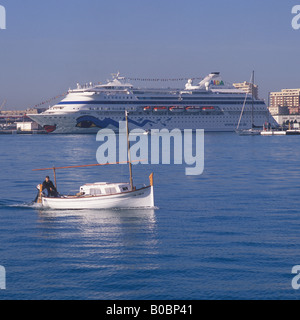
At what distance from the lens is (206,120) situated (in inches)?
6265

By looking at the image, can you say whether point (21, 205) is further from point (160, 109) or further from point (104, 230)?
point (160, 109)

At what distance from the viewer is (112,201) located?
31047mm

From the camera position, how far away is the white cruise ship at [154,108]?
14562 cm

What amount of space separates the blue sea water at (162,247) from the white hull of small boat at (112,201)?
1.66 feet

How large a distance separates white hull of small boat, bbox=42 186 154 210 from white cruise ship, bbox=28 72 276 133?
4475 inches

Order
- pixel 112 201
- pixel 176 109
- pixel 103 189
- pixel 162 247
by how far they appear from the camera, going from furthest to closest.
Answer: pixel 176 109
pixel 103 189
pixel 112 201
pixel 162 247

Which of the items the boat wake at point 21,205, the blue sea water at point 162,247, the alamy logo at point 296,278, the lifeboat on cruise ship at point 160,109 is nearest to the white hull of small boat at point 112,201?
the blue sea water at point 162,247

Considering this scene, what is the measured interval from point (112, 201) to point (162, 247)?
8.26m

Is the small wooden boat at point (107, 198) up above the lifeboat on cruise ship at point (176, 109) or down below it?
below

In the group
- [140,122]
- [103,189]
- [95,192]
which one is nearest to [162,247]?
[103,189]

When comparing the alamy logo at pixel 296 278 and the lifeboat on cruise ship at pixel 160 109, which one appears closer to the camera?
the alamy logo at pixel 296 278

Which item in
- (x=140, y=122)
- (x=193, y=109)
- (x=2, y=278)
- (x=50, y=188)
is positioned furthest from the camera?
(x=193, y=109)

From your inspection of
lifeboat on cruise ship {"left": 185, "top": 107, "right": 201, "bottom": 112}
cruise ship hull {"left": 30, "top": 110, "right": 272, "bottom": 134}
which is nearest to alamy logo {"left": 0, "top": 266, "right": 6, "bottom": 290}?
cruise ship hull {"left": 30, "top": 110, "right": 272, "bottom": 134}

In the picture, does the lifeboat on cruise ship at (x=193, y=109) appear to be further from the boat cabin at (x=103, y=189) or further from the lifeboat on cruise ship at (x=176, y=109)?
the boat cabin at (x=103, y=189)
